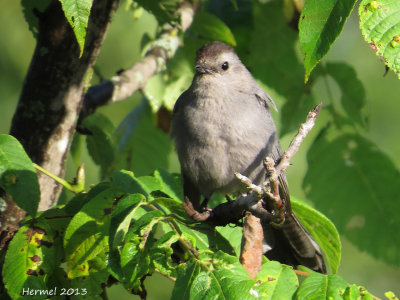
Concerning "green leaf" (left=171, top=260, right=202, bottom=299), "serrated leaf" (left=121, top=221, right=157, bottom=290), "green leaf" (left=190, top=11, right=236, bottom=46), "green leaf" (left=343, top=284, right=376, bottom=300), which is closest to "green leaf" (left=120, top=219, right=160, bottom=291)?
"serrated leaf" (left=121, top=221, right=157, bottom=290)

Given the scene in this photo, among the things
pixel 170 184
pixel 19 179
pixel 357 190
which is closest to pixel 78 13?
pixel 19 179

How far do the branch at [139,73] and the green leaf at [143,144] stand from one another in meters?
0.33

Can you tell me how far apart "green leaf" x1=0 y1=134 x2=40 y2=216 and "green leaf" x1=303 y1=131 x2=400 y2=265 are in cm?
220

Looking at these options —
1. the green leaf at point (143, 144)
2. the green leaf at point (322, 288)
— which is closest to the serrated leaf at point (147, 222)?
the green leaf at point (322, 288)

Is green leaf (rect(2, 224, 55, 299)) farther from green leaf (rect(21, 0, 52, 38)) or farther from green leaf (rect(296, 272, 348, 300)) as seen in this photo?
green leaf (rect(21, 0, 52, 38))

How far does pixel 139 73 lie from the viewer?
14.4 feet

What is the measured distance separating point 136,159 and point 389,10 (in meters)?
2.63

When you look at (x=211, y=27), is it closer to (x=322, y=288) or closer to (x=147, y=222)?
(x=147, y=222)

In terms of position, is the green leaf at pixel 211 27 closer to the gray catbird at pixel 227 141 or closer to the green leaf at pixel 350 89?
the gray catbird at pixel 227 141

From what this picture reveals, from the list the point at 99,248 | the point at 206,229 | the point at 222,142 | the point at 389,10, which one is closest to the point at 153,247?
the point at 99,248

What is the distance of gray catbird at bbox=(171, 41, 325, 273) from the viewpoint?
3863mm

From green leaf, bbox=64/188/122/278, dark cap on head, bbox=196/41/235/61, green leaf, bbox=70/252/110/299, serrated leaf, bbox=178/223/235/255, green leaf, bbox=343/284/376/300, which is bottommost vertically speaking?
green leaf, bbox=70/252/110/299

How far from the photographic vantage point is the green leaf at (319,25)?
7.57ft

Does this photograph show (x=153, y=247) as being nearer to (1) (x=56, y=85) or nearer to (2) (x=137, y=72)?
(1) (x=56, y=85)
